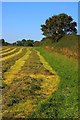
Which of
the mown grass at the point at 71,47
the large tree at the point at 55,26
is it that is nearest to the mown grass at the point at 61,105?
the mown grass at the point at 71,47

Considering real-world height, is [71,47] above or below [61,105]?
above

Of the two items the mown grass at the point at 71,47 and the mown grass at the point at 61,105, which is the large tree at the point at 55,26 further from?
the mown grass at the point at 61,105

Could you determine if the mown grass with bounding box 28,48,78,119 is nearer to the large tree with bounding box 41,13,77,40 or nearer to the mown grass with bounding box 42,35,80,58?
the mown grass with bounding box 42,35,80,58

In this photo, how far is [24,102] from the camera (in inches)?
392

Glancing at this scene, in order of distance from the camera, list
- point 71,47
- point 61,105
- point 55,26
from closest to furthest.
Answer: point 61,105 → point 71,47 → point 55,26

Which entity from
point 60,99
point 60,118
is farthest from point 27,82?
point 60,118

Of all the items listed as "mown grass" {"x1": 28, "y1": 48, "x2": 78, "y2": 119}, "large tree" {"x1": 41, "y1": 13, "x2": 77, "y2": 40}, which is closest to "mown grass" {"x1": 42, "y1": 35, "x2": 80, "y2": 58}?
"mown grass" {"x1": 28, "y1": 48, "x2": 78, "y2": 119}

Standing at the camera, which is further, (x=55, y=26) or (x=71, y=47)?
(x=55, y=26)

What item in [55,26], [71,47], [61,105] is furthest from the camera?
[55,26]

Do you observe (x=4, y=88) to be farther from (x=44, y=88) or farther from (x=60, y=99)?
(x=60, y=99)

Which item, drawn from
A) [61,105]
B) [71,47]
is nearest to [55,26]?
[71,47]

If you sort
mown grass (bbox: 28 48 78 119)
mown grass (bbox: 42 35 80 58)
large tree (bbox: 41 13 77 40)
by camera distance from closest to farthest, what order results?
1. mown grass (bbox: 28 48 78 119)
2. mown grass (bbox: 42 35 80 58)
3. large tree (bbox: 41 13 77 40)

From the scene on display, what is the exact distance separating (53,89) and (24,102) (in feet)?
8.70

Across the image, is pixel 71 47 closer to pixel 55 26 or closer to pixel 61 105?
pixel 61 105
